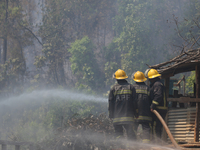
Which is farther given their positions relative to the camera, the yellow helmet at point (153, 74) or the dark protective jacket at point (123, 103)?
the yellow helmet at point (153, 74)

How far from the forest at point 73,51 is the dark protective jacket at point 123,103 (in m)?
18.1

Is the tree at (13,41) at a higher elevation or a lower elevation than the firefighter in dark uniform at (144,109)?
higher

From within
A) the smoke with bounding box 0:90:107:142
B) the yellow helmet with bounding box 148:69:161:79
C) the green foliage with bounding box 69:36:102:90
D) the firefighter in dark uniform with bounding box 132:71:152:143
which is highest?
the green foliage with bounding box 69:36:102:90

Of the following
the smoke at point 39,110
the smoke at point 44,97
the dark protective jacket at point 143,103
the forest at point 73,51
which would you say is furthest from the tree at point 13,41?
the dark protective jacket at point 143,103

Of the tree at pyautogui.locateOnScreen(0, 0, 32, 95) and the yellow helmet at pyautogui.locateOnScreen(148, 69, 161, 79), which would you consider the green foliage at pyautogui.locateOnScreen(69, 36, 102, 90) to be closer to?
the tree at pyautogui.locateOnScreen(0, 0, 32, 95)

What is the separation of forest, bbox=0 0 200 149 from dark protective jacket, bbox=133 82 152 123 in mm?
18147

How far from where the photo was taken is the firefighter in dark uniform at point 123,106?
6.48 m

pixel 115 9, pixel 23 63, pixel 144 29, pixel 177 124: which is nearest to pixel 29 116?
pixel 23 63

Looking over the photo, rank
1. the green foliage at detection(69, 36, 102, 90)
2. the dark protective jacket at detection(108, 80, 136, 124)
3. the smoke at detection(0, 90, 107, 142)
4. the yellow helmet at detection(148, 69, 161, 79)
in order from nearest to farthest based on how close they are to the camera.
Answer: the dark protective jacket at detection(108, 80, 136, 124) < the yellow helmet at detection(148, 69, 161, 79) < the smoke at detection(0, 90, 107, 142) < the green foliage at detection(69, 36, 102, 90)

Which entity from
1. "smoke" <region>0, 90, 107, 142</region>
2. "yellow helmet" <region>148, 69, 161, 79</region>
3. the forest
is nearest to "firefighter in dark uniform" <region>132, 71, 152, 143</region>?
"yellow helmet" <region>148, 69, 161, 79</region>

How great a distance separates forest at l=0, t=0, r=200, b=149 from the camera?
28.0 meters

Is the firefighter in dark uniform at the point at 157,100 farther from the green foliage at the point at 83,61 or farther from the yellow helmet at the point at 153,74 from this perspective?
the green foliage at the point at 83,61

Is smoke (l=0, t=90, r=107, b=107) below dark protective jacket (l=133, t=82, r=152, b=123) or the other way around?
below

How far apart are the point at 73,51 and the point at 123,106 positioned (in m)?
25.2
